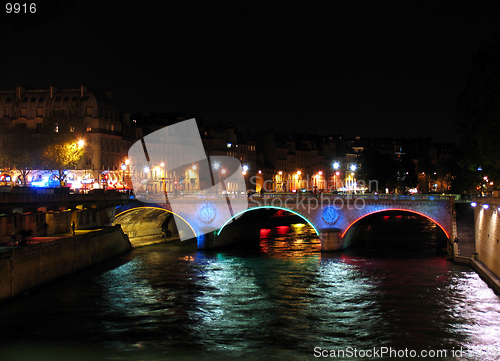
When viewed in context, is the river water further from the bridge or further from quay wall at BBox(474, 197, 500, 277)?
the bridge

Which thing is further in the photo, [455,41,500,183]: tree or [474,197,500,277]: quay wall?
[455,41,500,183]: tree

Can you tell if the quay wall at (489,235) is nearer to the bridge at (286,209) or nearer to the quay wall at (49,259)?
the bridge at (286,209)

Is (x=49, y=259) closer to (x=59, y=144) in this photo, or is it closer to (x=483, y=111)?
(x=59, y=144)

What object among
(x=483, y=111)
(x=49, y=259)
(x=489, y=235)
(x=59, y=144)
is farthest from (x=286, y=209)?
(x=59, y=144)

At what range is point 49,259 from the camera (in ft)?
131

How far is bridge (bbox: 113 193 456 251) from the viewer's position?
52.1 meters

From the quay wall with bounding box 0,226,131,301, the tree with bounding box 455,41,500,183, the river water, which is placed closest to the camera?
the river water

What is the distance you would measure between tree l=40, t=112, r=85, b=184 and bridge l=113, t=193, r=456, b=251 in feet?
33.7

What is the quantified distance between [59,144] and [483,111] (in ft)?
150

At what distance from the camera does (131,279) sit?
142 feet

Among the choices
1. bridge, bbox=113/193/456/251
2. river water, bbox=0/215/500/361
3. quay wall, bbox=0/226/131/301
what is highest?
bridge, bbox=113/193/456/251

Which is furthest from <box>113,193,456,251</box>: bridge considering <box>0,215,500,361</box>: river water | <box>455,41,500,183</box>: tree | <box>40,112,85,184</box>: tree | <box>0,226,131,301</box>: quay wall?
<box>40,112,85,184</box>: tree

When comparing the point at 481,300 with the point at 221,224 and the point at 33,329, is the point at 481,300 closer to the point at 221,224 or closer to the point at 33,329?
the point at 33,329

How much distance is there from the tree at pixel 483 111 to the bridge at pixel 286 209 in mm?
5266
